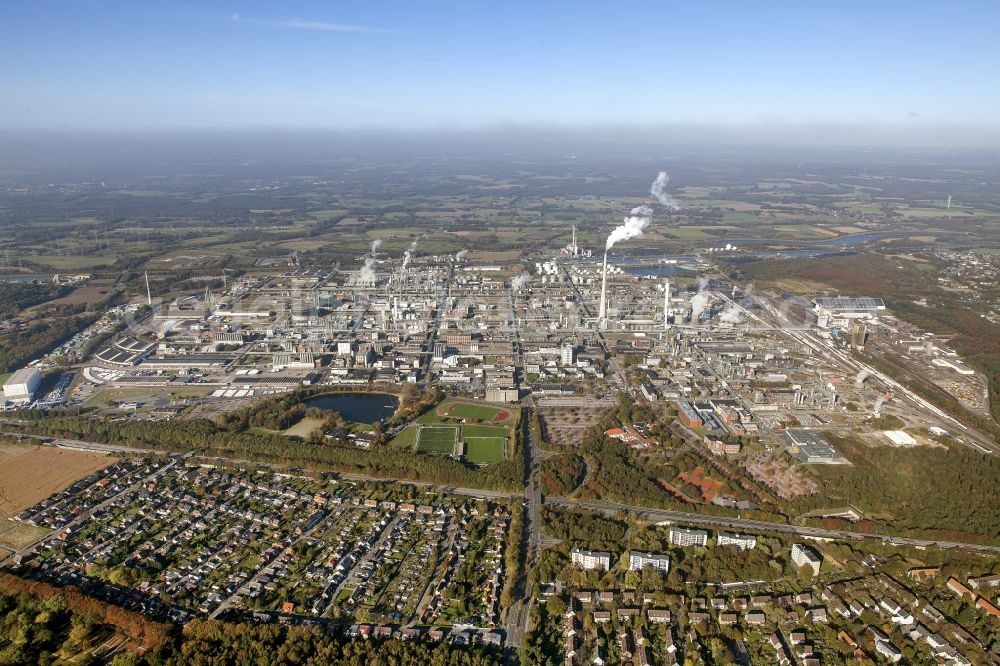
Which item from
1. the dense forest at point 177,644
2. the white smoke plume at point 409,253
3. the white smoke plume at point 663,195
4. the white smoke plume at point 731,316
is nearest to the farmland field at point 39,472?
the dense forest at point 177,644

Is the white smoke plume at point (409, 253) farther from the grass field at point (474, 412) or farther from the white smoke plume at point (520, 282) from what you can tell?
the grass field at point (474, 412)

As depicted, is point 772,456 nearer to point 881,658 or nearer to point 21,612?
point 881,658

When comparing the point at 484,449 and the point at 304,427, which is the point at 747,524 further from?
the point at 304,427

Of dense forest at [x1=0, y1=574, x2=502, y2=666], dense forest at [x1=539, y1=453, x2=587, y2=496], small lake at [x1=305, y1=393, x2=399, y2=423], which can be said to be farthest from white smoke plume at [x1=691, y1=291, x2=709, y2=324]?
dense forest at [x1=0, y1=574, x2=502, y2=666]

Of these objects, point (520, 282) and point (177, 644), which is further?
point (520, 282)

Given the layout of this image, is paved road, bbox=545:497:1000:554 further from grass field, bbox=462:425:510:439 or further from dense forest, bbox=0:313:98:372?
dense forest, bbox=0:313:98:372

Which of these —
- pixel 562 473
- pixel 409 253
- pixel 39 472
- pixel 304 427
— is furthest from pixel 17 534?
pixel 409 253
